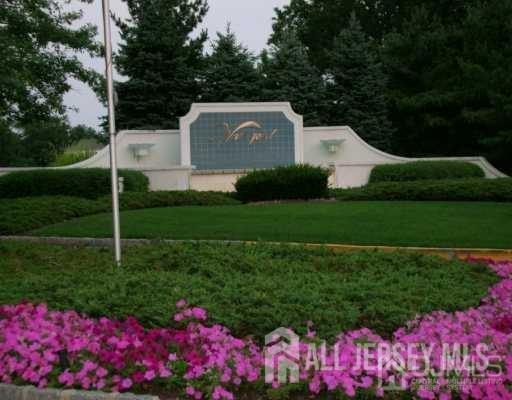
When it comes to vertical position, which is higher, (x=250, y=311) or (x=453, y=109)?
(x=453, y=109)

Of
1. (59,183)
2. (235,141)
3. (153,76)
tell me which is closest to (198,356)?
(59,183)

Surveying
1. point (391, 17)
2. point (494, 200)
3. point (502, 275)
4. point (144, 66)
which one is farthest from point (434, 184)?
point (391, 17)

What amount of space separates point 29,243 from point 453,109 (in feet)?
66.4

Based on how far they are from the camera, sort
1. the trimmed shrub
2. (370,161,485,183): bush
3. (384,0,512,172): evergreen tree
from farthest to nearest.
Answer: (384,0,512,172): evergreen tree → (370,161,485,183): bush → the trimmed shrub

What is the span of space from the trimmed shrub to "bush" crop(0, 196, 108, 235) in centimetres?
83

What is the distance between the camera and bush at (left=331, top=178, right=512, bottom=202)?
15.6 m

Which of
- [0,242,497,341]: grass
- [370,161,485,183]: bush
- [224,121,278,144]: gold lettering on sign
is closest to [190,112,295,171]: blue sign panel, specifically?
[224,121,278,144]: gold lettering on sign

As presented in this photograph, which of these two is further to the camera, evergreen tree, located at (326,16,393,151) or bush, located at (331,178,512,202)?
evergreen tree, located at (326,16,393,151)

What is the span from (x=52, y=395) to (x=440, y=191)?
44.9ft

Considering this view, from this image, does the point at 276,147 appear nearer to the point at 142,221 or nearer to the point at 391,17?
the point at 142,221

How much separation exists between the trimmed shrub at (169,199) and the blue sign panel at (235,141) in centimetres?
354

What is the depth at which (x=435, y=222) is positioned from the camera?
11195 millimetres

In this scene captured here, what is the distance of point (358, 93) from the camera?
27.3 m

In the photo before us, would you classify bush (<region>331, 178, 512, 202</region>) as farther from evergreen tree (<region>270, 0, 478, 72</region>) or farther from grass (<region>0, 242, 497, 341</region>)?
evergreen tree (<region>270, 0, 478, 72</region>)
